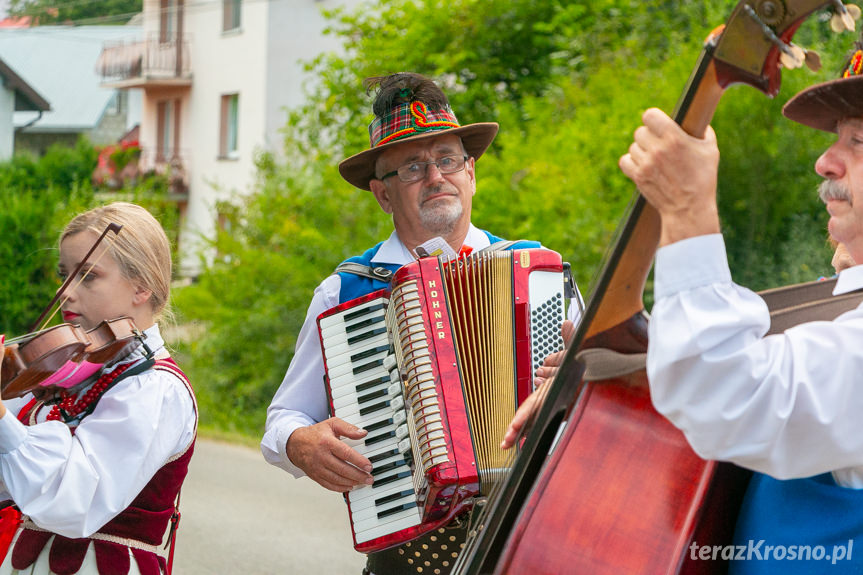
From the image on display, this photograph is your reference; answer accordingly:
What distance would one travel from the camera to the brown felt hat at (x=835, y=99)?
1.65m

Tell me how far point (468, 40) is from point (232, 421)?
5.95 metres

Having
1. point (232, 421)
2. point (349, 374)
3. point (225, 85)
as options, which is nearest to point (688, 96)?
point (349, 374)

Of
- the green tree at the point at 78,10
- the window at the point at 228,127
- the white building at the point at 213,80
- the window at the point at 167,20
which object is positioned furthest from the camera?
the green tree at the point at 78,10

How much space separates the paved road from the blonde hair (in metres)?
3.71

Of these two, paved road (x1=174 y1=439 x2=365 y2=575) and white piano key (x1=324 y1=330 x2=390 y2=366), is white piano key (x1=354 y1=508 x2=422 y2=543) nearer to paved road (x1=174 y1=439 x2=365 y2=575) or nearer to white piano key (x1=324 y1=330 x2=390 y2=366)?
white piano key (x1=324 y1=330 x2=390 y2=366)

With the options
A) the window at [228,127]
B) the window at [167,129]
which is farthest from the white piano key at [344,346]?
the window at [167,129]

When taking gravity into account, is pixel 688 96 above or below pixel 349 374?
above

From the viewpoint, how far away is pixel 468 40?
1320 centimetres

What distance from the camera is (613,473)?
1602 mm

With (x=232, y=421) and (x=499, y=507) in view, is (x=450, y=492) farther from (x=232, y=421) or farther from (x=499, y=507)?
(x=232, y=421)

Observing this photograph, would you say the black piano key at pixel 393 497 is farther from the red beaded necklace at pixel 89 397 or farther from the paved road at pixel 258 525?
the paved road at pixel 258 525

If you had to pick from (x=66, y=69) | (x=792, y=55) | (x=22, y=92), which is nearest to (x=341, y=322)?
(x=792, y=55)

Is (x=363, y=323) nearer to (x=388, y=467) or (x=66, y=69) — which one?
(x=388, y=467)

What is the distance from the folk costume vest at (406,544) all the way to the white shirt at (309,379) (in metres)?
0.04
